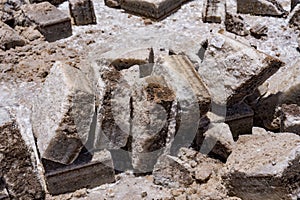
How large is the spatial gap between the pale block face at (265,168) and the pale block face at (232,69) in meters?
0.43

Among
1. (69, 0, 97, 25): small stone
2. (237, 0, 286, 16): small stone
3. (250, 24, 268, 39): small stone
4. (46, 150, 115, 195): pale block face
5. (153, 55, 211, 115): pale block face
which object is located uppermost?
(153, 55, 211, 115): pale block face

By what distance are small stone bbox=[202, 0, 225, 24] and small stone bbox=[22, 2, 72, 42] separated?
1.62 meters

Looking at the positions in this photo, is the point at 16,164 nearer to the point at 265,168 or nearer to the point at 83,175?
the point at 83,175

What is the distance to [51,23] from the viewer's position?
17.6 feet

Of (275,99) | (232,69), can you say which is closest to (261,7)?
(275,99)

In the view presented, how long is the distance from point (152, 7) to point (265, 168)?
317 centimetres

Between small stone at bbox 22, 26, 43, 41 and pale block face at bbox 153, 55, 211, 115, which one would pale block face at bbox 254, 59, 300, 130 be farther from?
small stone at bbox 22, 26, 43, 41

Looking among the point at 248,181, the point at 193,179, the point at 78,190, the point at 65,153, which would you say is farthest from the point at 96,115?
the point at 248,181

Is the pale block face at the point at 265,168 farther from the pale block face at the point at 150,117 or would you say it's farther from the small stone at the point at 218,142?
the pale block face at the point at 150,117

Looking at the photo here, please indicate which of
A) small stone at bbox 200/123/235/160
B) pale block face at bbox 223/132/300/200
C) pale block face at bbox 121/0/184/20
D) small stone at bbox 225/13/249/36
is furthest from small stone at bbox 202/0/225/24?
pale block face at bbox 223/132/300/200

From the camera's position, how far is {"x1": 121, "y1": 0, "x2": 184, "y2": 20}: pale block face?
5727mm

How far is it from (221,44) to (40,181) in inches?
68.7

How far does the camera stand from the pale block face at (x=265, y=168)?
302 cm

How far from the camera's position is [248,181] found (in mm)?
3162
